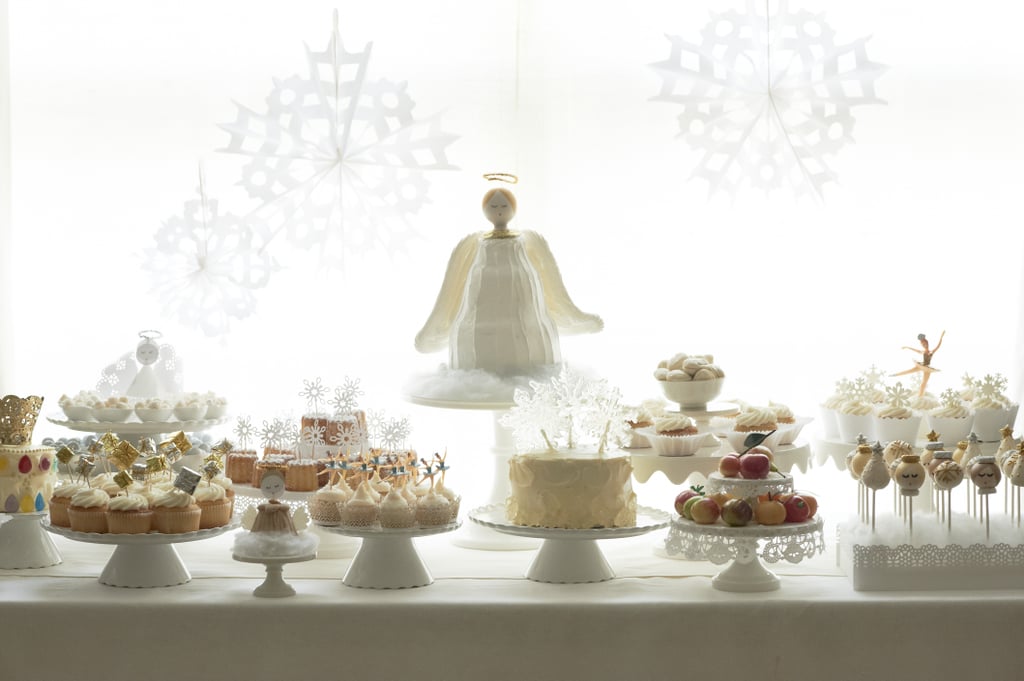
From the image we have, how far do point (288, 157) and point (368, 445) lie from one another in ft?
4.07

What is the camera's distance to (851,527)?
2.79 metres

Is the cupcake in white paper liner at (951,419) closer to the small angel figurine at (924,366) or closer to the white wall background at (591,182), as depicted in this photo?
the small angel figurine at (924,366)

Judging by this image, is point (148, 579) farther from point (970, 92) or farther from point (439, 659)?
point (970, 92)

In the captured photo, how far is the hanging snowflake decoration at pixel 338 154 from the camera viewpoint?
154 inches

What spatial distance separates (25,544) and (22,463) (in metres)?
0.21

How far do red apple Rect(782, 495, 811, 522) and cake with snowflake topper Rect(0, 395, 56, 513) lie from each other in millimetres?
1740

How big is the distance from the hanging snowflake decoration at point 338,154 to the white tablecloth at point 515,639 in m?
1.65

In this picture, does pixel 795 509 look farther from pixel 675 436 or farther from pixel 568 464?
pixel 568 464

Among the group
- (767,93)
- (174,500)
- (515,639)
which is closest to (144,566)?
(174,500)

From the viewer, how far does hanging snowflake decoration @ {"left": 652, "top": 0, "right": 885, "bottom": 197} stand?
3820 millimetres

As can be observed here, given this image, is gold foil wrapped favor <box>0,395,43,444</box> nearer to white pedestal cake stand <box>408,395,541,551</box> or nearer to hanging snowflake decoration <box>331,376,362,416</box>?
hanging snowflake decoration <box>331,376,362,416</box>

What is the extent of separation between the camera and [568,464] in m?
2.71

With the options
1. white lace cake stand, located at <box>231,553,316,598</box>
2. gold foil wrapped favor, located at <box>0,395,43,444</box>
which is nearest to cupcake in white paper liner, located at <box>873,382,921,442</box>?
white lace cake stand, located at <box>231,553,316,598</box>

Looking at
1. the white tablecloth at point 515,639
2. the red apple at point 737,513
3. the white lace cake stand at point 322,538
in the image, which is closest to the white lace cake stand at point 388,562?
the white tablecloth at point 515,639
